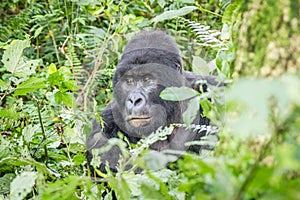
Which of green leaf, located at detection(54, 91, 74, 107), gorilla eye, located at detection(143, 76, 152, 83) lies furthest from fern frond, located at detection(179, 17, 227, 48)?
gorilla eye, located at detection(143, 76, 152, 83)

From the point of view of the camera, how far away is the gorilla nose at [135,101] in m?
3.65

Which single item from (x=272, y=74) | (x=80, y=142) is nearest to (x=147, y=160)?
(x=272, y=74)

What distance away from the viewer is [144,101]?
3.73 metres

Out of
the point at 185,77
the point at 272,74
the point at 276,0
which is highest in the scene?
the point at 276,0

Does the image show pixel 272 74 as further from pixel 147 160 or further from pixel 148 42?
pixel 148 42

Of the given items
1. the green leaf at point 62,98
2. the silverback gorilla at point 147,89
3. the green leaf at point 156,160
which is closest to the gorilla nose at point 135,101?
the silverback gorilla at point 147,89

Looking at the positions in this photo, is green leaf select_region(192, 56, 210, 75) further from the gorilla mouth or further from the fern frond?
the gorilla mouth

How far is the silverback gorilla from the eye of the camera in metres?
3.71

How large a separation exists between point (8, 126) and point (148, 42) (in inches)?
42.4

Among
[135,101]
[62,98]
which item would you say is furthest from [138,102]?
[62,98]

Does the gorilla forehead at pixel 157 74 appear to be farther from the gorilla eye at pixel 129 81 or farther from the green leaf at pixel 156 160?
the green leaf at pixel 156 160

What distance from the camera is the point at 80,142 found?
3.26m

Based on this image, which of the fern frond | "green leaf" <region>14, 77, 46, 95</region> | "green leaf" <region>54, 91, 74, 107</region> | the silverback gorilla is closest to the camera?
the fern frond

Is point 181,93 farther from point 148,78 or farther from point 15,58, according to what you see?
point 148,78
